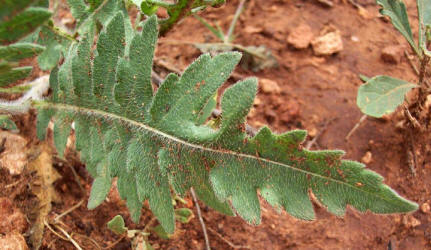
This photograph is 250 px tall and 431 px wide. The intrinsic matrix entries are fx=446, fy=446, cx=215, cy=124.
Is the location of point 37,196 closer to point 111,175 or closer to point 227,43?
point 111,175

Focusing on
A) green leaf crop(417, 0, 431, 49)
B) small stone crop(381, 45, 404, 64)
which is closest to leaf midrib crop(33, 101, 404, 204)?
green leaf crop(417, 0, 431, 49)

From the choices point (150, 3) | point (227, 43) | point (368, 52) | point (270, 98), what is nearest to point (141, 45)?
point (150, 3)

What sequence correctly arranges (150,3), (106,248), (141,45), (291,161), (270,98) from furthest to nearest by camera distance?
1. (270,98)
2. (106,248)
3. (150,3)
4. (141,45)
5. (291,161)

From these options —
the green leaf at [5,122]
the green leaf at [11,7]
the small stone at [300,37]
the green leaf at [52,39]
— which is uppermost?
the green leaf at [11,7]

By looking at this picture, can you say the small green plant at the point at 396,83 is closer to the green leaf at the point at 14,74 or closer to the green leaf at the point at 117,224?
the green leaf at the point at 117,224

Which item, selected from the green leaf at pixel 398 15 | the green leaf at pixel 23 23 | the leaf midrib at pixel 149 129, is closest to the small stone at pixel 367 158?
the green leaf at pixel 398 15
